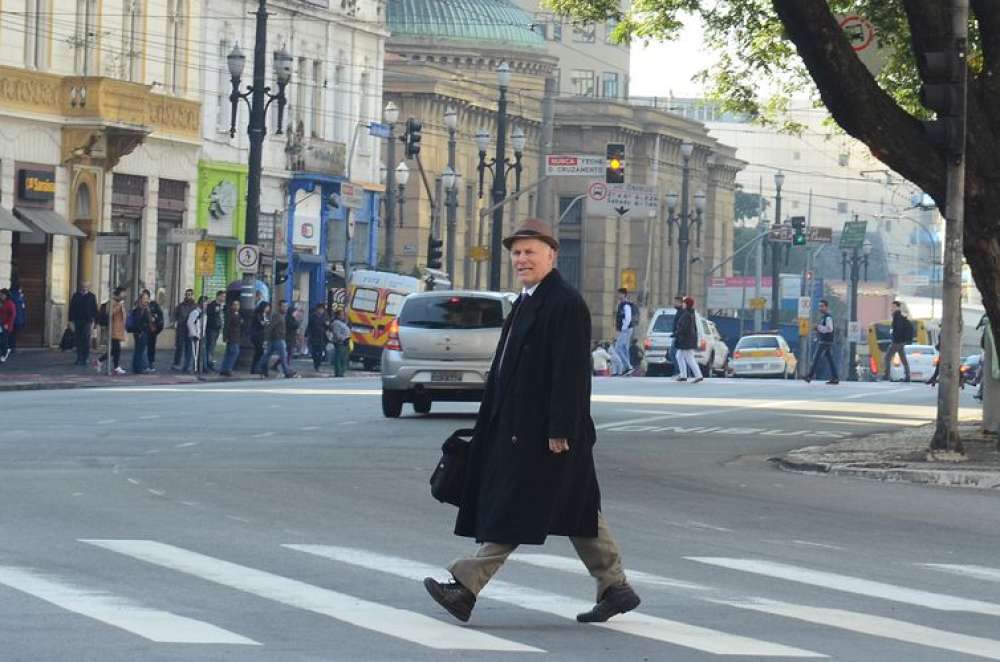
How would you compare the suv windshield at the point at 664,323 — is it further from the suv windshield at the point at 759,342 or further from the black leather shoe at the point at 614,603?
the black leather shoe at the point at 614,603

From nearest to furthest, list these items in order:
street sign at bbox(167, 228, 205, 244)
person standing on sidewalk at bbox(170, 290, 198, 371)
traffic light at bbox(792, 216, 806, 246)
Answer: person standing on sidewalk at bbox(170, 290, 198, 371) → street sign at bbox(167, 228, 205, 244) → traffic light at bbox(792, 216, 806, 246)

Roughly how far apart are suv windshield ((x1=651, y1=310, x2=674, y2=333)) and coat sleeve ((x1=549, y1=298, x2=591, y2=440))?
196 feet

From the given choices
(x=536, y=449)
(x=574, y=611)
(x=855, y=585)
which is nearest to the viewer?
(x=536, y=449)

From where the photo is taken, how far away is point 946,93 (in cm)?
2291

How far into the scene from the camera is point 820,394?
4656cm

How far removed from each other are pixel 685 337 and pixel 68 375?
1231cm

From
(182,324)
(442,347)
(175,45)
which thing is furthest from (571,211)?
(442,347)

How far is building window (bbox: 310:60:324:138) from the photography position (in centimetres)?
7306

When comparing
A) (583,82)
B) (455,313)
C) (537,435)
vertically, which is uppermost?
(583,82)

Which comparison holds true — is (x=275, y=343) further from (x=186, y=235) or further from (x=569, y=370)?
(x=569, y=370)

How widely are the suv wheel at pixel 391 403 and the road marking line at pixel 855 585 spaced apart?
54.1 feet

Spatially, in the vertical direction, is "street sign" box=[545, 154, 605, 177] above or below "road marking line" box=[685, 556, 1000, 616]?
above

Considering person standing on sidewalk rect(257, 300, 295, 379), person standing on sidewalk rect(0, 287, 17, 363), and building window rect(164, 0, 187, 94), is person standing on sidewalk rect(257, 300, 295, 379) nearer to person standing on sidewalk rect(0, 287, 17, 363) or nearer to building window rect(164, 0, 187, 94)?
person standing on sidewalk rect(0, 287, 17, 363)

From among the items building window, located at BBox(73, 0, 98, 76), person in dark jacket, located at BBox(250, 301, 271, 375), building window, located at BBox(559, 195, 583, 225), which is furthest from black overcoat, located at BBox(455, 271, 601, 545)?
building window, located at BBox(559, 195, 583, 225)
